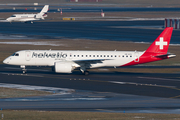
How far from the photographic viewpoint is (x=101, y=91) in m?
39.2

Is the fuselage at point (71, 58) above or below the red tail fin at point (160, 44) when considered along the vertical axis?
below

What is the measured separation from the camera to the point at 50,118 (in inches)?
1043

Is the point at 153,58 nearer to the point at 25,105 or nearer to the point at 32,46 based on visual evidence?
the point at 25,105

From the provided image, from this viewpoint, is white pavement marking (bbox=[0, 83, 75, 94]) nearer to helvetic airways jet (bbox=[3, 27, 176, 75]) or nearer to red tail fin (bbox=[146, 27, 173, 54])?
helvetic airways jet (bbox=[3, 27, 176, 75])

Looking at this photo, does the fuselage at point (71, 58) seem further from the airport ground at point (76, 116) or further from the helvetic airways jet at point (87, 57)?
the airport ground at point (76, 116)

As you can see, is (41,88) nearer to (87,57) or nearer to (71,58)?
(71,58)

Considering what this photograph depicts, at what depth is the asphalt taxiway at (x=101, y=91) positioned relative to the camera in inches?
1251

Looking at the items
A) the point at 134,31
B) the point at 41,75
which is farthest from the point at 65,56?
the point at 134,31

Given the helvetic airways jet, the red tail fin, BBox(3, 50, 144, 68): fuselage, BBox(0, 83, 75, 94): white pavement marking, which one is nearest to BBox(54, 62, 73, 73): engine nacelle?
the helvetic airways jet

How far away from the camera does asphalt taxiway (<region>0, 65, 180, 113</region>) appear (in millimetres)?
31766

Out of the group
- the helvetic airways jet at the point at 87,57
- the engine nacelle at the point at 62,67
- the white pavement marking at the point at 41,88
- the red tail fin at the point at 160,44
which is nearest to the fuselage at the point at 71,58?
the helvetic airways jet at the point at 87,57

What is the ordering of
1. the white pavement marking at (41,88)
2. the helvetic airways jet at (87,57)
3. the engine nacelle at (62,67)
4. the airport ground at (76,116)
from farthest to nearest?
the helvetic airways jet at (87,57), the engine nacelle at (62,67), the white pavement marking at (41,88), the airport ground at (76,116)

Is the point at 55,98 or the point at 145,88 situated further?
the point at 145,88

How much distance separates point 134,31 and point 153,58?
59006 mm
